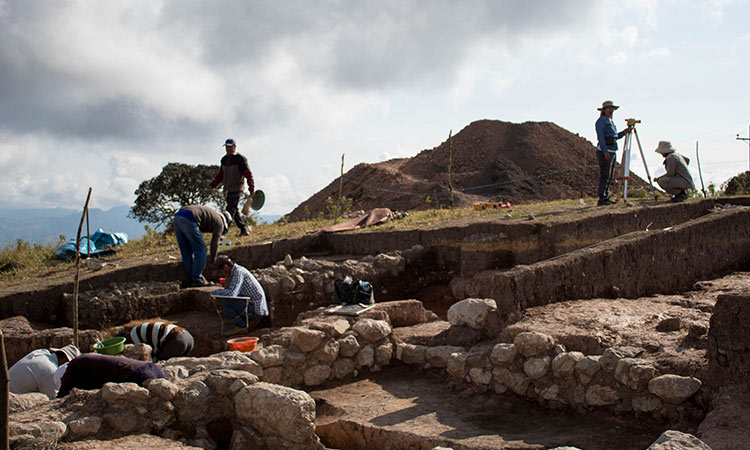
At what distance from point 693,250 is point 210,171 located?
17527mm

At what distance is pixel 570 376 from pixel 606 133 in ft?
22.0

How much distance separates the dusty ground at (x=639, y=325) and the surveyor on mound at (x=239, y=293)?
10.6 ft

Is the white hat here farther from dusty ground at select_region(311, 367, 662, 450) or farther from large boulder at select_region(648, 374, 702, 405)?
large boulder at select_region(648, 374, 702, 405)

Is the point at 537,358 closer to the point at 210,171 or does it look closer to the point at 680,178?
the point at 680,178

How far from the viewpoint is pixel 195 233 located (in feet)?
25.9

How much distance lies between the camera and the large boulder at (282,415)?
12.6 feet

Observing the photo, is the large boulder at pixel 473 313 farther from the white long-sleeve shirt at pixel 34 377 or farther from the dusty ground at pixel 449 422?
the white long-sleeve shirt at pixel 34 377

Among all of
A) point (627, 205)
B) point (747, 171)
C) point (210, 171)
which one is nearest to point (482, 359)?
point (627, 205)

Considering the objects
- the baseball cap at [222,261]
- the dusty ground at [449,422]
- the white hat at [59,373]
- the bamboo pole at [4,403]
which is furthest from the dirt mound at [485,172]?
the bamboo pole at [4,403]

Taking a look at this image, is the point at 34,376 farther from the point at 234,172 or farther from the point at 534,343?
the point at 234,172

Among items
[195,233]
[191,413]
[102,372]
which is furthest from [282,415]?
[195,233]

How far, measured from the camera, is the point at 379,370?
540cm

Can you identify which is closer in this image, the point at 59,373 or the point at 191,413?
the point at 191,413

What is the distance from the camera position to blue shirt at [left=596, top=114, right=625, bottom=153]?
9672mm
